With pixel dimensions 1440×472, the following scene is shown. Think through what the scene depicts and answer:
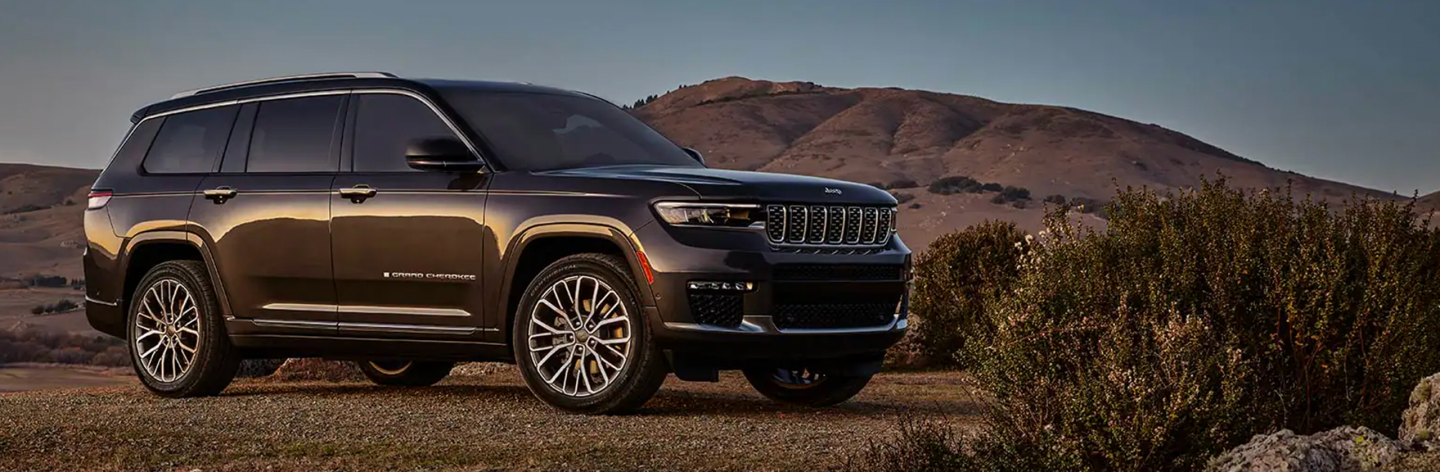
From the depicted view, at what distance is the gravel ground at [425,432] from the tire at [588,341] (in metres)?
0.15

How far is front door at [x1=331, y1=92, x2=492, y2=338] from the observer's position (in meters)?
9.83

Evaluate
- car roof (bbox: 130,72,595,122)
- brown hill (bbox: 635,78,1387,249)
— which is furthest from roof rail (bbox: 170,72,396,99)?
brown hill (bbox: 635,78,1387,249)

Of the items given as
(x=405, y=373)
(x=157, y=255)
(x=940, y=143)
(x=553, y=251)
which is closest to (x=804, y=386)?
(x=553, y=251)

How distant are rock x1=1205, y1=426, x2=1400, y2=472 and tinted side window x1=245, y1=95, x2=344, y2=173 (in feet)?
20.9

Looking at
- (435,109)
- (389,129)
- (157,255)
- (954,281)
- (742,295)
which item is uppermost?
(435,109)

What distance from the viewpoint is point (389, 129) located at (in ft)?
34.7

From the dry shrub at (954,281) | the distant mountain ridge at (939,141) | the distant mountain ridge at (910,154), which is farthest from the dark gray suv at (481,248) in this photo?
the distant mountain ridge at (939,141)

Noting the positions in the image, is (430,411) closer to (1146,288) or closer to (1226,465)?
(1146,288)

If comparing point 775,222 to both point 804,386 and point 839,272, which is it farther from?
point 804,386

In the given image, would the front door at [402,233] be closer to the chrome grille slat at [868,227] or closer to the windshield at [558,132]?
the windshield at [558,132]

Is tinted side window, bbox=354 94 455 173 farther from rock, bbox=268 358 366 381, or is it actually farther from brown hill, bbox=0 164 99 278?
brown hill, bbox=0 164 99 278

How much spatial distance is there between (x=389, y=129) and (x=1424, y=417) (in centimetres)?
644

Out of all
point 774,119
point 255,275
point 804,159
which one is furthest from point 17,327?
point 774,119

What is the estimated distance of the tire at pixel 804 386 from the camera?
10.7 meters
